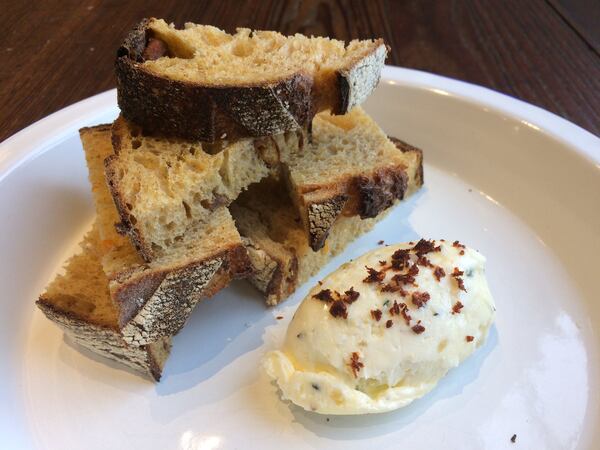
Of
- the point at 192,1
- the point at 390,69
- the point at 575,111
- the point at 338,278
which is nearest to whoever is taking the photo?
the point at 338,278

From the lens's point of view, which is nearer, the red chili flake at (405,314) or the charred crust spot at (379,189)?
the red chili flake at (405,314)

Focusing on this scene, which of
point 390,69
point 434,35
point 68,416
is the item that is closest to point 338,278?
point 68,416

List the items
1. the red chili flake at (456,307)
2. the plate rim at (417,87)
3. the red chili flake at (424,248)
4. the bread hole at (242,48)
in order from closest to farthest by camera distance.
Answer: the red chili flake at (456,307), the red chili flake at (424,248), the bread hole at (242,48), the plate rim at (417,87)

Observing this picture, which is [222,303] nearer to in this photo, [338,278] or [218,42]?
[338,278]

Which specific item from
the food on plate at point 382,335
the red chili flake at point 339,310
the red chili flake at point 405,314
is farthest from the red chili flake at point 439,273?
the red chili flake at point 339,310

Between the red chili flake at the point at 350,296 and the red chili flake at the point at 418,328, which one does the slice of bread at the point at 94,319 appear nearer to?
the red chili flake at the point at 350,296

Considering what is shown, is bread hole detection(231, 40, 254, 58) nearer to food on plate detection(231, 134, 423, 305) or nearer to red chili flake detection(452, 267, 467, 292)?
food on plate detection(231, 134, 423, 305)
